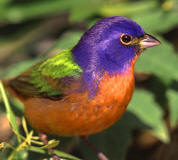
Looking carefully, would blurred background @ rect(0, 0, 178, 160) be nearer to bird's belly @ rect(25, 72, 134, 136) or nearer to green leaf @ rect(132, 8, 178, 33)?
green leaf @ rect(132, 8, 178, 33)

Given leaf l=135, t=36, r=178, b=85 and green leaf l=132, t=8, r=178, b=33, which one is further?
green leaf l=132, t=8, r=178, b=33

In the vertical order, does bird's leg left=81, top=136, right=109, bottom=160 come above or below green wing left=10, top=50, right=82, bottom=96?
below

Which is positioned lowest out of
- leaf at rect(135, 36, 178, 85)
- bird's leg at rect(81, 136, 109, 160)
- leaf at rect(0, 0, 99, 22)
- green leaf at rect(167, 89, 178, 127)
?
bird's leg at rect(81, 136, 109, 160)

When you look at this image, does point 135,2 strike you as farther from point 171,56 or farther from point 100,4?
point 171,56

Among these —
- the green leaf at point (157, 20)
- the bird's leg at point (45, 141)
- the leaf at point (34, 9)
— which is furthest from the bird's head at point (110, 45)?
the leaf at point (34, 9)

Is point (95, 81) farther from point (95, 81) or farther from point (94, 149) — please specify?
point (94, 149)

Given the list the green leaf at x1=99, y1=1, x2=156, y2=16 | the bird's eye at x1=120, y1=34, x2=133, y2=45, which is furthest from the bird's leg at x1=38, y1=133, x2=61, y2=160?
the green leaf at x1=99, y1=1, x2=156, y2=16

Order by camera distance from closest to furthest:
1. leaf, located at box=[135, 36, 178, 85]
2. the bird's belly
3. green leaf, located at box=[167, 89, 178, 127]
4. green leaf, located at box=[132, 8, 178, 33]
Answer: the bird's belly → green leaf, located at box=[167, 89, 178, 127] → leaf, located at box=[135, 36, 178, 85] → green leaf, located at box=[132, 8, 178, 33]

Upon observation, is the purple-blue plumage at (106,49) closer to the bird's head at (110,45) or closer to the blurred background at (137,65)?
the bird's head at (110,45)
